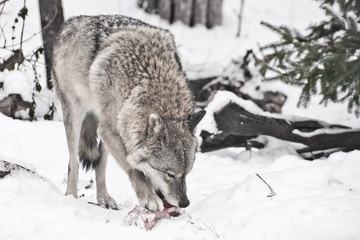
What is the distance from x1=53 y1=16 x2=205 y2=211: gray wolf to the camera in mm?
3525

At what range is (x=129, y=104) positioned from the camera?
3.78 meters

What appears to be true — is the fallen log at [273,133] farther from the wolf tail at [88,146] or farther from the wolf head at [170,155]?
the wolf head at [170,155]

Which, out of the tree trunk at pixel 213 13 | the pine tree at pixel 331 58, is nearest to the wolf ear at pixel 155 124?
the pine tree at pixel 331 58

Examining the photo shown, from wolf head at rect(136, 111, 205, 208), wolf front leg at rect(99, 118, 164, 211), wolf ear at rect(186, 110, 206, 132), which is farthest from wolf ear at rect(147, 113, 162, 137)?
wolf front leg at rect(99, 118, 164, 211)

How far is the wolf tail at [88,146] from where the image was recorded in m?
4.84

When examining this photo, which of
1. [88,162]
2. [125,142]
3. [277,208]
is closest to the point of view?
[277,208]

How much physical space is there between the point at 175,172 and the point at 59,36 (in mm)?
2516

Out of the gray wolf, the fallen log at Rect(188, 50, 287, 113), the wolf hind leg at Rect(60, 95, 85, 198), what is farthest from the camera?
the fallen log at Rect(188, 50, 287, 113)

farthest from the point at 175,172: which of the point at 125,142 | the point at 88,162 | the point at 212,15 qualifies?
the point at 212,15

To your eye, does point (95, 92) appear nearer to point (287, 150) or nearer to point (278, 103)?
point (287, 150)

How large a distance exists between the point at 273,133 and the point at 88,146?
234cm

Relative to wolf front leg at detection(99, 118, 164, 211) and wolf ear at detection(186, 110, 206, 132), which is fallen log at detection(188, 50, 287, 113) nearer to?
→ wolf front leg at detection(99, 118, 164, 211)

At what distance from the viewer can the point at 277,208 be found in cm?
320

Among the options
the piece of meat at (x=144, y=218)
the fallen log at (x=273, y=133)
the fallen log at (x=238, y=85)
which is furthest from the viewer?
the fallen log at (x=238, y=85)
